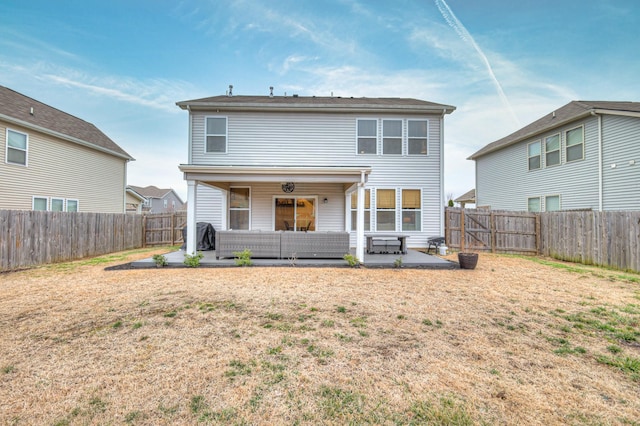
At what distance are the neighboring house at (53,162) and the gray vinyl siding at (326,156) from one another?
7.10m

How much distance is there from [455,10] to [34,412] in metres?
15.6

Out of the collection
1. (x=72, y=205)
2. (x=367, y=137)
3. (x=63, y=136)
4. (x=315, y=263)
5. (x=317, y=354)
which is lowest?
(x=317, y=354)

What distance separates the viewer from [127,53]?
11.7 meters

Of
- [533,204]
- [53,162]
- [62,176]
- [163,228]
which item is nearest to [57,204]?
[62,176]

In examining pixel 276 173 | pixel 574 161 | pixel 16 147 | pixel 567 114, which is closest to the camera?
pixel 276 173

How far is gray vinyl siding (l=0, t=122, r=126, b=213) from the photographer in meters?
10.1

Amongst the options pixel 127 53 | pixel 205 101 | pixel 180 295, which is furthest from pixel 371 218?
pixel 127 53

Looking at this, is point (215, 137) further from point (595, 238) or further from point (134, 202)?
point (134, 202)

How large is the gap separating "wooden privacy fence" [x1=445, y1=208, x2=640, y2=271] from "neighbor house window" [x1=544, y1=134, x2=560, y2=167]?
10.2 feet

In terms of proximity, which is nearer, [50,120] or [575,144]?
[575,144]

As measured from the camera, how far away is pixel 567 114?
10.9 m

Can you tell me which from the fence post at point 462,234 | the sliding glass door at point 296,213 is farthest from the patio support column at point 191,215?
the fence post at point 462,234

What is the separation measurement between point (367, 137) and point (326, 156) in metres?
1.86

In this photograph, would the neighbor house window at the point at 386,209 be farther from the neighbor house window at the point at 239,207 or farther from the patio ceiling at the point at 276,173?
the neighbor house window at the point at 239,207
